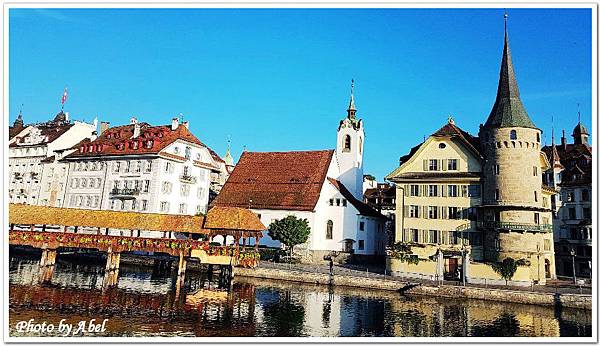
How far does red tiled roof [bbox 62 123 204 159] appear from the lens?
1842 inches

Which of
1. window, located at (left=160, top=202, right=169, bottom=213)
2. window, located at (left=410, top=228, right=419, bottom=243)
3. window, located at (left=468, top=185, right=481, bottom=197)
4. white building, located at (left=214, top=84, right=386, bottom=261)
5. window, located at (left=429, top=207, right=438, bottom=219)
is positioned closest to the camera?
window, located at (left=468, top=185, right=481, bottom=197)

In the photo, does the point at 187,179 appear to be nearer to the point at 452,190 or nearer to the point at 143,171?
the point at 143,171

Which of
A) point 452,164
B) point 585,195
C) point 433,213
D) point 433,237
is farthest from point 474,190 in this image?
point 585,195

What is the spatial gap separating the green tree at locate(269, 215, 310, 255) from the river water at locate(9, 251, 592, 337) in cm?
882

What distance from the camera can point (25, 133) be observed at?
188 feet

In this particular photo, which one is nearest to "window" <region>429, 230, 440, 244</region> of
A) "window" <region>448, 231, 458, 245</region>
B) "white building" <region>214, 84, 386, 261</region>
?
"window" <region>448, 231, 458, 245</region>

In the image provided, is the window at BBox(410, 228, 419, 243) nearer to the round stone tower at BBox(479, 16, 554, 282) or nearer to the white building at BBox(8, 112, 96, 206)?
the round stone tower at BBox(479, 16, 554, 282)

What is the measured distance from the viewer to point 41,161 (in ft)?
174

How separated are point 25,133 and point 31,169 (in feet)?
20.0

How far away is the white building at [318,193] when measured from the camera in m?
44.3

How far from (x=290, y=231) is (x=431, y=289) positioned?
576 inches

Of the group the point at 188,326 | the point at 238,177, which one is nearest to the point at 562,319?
the point at 188,326
